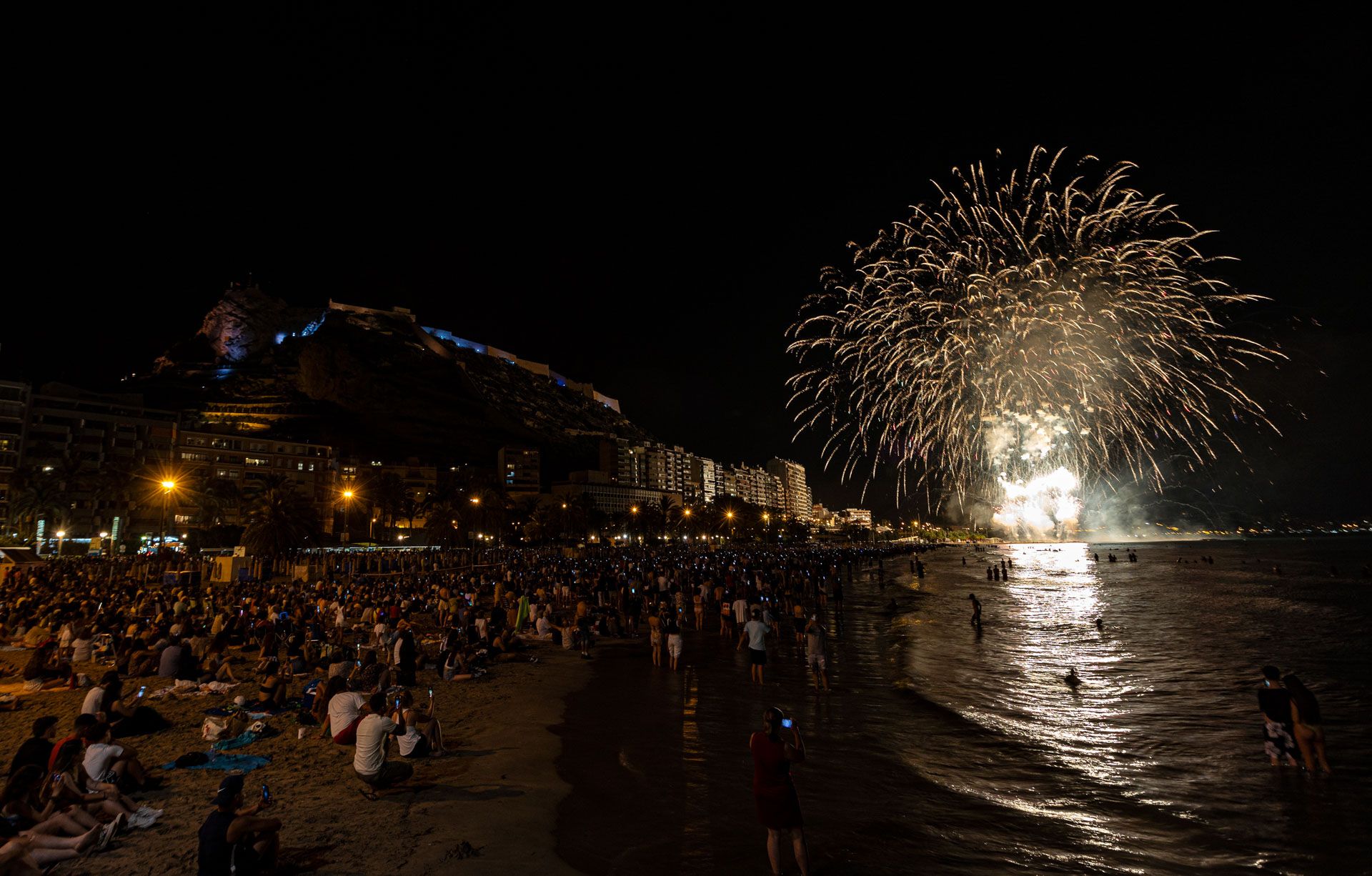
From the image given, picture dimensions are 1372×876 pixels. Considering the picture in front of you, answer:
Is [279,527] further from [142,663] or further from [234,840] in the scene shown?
[234,840]

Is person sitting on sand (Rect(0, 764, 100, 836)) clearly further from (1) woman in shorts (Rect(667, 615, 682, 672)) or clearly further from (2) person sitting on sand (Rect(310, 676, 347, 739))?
(1) woman in shorts (Rect(667, 615, 682, 672))

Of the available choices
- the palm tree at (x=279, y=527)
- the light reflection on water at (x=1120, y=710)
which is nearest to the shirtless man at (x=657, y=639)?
the light reflection on water at (x=1120, y=710)

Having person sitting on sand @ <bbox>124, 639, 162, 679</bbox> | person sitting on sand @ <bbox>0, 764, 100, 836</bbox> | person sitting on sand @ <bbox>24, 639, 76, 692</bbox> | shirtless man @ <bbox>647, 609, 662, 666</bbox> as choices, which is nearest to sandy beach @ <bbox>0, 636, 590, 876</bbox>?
person sitting on sand @ <bbox>0, 764, 100, 836</bbox>

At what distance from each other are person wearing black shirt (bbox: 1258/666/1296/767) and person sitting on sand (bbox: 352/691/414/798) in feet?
39.0

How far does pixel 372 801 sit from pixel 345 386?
14371 cm

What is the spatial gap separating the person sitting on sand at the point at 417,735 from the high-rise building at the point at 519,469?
429ft

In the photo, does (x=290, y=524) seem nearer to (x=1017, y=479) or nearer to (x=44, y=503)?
(x=44, y=503)

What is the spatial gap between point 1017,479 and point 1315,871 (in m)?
52.3

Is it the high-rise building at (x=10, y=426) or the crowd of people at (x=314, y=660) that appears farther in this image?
the high-rise building at (x=10, y=426)

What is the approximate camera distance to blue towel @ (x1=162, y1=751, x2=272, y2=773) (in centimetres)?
882

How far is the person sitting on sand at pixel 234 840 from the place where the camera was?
5367 millimetres

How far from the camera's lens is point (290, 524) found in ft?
137

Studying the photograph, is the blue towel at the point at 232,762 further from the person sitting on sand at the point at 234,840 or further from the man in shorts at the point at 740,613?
the man in shorts at the point at 740,613

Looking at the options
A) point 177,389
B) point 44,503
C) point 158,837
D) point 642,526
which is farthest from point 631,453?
point 158,837
